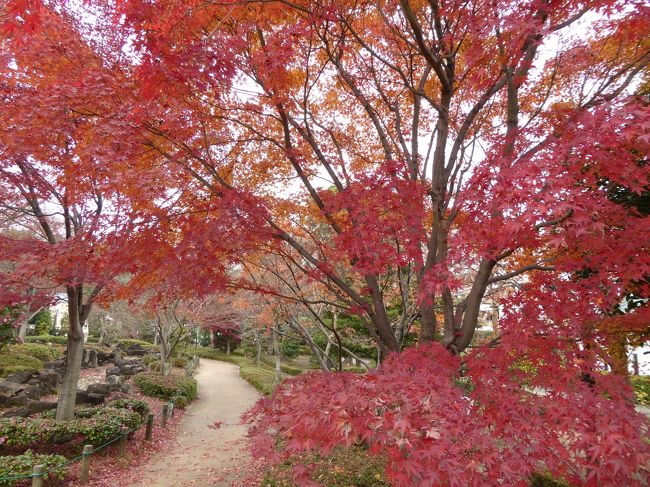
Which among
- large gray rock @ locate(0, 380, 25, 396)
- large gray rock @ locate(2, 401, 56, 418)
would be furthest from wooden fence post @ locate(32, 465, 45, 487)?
large gray rock @ locate(0, 380, 25, 396)

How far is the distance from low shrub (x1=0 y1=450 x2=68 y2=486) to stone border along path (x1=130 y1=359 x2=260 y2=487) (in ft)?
4.22

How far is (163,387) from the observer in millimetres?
14008

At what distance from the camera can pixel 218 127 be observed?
555cm

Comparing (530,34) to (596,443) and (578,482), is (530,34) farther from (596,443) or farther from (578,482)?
(578,482)

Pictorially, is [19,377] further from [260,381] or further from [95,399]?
[260,381]

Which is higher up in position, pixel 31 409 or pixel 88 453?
pixel 88 453

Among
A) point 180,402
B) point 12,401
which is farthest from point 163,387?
point 12,401

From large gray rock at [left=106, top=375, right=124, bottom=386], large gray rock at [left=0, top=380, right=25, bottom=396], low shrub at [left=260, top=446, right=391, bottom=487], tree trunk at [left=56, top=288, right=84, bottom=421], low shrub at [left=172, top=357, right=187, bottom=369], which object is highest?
tree trunk at [left=56, top=288, right=84, bottom=421]

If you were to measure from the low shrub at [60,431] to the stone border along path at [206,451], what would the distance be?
3.40 feet

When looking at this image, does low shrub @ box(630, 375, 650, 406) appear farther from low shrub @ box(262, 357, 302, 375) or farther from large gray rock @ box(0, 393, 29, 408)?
large gray rock @ box(0, 393, 29, 408)

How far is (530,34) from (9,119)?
19.8 ft

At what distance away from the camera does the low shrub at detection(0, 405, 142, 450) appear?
271 inches

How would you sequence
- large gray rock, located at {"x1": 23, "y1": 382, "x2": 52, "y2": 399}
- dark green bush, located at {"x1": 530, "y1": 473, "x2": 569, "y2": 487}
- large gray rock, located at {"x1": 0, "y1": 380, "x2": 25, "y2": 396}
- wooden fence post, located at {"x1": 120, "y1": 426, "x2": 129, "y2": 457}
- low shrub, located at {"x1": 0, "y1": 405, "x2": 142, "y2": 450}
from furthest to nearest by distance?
large gray rock, located at {"x1": 23, "y1": 382, "x2": 52, "y2": 399}
large gray rock, located at {"x1": 0, "y1": 380, "x2": 25, "y2": 396}
wooden fence post, located at {"x1": 120, "y1": 426, "x2": 129, "y2": 457}
low shrub, located at {"x1": 0, "y1": 405, "x2": 142, "y2": 450}
dark green bush, located at {"x1": 530, "y1": 473, "x2": 569, "y2": 487}

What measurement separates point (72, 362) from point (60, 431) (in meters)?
1.54
